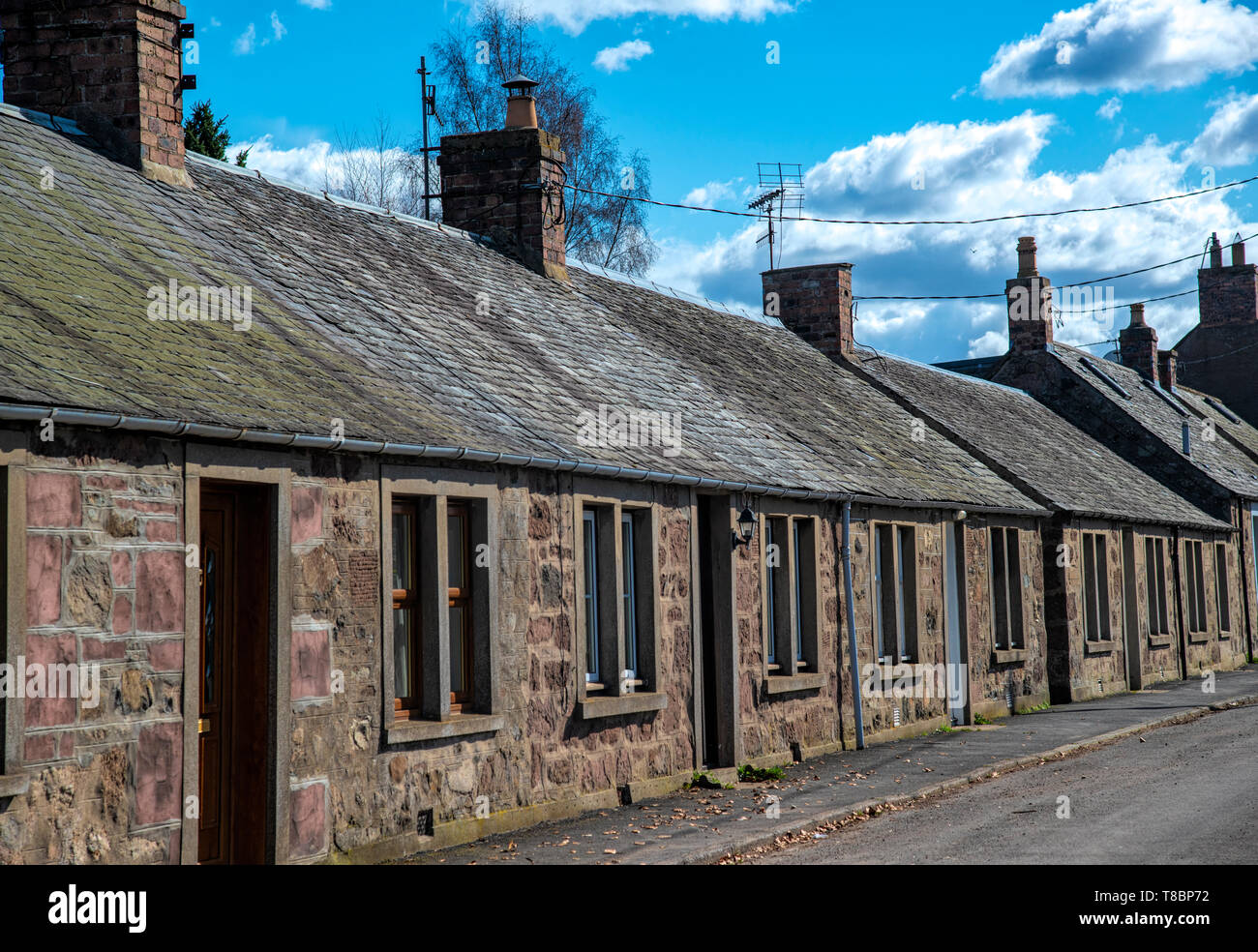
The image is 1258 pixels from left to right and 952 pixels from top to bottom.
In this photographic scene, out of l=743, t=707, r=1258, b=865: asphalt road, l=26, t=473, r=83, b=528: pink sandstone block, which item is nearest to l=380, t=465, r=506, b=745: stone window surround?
l=743, t=707, r=1258, b=865: asphalt road

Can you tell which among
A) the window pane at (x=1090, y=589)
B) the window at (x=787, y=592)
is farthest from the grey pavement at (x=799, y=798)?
the window pane at (x=1090, y=589)

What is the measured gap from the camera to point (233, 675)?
8805mm

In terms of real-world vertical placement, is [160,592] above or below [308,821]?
above

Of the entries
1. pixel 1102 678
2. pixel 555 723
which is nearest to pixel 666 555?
pixel 555 723

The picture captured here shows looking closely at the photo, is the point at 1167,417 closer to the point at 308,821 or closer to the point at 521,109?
the point at 521,109

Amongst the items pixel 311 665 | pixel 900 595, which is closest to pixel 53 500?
pixel 311 665

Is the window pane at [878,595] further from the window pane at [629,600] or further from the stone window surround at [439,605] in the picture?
the stone window surround at [439,605]

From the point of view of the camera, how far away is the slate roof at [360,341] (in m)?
8.62

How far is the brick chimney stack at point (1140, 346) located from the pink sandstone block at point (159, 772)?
35.1m

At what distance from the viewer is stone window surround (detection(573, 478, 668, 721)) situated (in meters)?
11.9

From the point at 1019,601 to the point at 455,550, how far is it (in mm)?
13889

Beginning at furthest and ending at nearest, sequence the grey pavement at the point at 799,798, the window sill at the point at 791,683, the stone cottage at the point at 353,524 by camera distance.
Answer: the window sill at the point at 791,683 < the grey pavement at the point at 799,798 < the stone cottage at the point at 353,524

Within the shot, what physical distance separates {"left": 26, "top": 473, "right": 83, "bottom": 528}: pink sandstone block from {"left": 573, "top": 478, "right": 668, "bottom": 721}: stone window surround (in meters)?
4.95

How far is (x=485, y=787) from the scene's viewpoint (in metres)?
10.5
